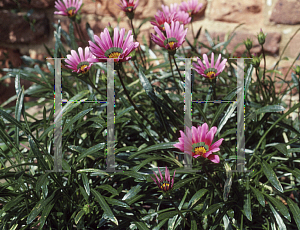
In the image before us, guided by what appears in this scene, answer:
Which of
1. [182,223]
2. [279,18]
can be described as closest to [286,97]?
[279,18]

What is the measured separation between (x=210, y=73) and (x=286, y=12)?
34.9 inches

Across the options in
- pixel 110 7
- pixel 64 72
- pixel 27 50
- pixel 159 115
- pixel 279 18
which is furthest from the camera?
pixel 27 50

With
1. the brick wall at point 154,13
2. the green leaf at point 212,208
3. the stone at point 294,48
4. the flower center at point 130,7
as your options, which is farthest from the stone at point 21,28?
the green leaf at point 212,208

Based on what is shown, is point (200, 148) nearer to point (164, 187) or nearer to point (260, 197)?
point (164, 187)

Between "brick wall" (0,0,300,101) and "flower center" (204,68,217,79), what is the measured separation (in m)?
0.68

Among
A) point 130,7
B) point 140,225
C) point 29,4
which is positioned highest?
point 29,4

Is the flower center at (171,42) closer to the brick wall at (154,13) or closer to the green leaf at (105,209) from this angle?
the green leaf at (105,209)

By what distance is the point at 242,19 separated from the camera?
1.68 metres

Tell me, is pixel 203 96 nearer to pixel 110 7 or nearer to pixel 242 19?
pixel 242 19

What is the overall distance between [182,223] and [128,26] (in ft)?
4.09

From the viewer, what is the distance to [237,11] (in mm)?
1672

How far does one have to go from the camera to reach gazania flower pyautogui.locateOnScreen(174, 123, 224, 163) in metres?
0.72

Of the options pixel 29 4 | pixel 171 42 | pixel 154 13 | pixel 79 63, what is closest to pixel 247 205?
pixel 171 42

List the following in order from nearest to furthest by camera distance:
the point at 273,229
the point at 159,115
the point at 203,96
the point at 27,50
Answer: the point at 273,229
the point at 159,115
the point at 203,96
the point at 27,50
